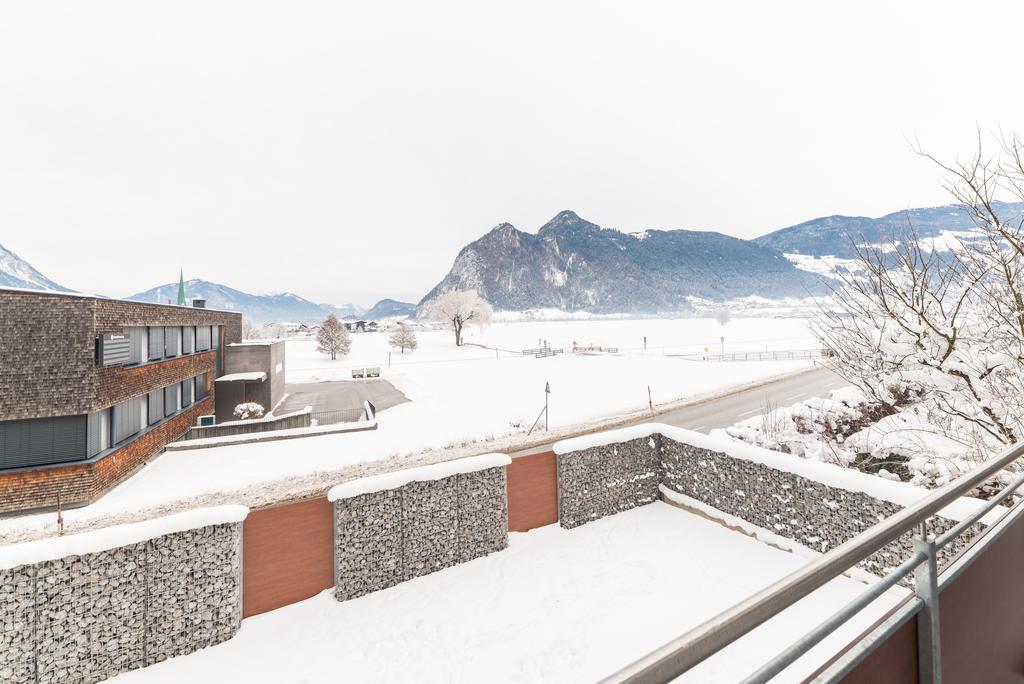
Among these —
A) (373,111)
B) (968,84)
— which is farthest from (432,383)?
(373,111)

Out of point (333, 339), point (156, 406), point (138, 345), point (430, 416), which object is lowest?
point (430, 416)

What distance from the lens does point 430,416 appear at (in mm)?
22109

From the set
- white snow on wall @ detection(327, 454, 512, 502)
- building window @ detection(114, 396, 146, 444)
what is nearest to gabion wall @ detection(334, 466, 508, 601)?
white snow on wall @ detection(327, 454, 512, 502)

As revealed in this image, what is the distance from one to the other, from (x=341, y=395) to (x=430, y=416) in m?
10.1

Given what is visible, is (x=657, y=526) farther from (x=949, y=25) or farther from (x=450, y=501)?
(x=949, y=25)

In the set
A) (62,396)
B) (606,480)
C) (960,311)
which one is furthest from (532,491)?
(62,396)

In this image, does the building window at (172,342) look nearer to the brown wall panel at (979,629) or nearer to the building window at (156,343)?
the building window at (156,343)

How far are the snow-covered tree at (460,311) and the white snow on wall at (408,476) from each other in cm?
5469

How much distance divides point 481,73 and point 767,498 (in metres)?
54.1

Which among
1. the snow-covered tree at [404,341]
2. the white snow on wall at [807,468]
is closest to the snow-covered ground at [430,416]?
the snow-covered tree at [404,341]

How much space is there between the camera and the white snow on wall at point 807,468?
19.4 feet

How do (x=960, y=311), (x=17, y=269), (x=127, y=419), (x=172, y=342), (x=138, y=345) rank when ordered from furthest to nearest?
1. (x=17, y=269)
2. (x=172, y=342)
3. (x=138, y=345)
4. (x=127, y=419)
5. (x=960, y=311)

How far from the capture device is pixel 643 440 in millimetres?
10102

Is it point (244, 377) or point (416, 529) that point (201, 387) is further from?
point (416, 529)
